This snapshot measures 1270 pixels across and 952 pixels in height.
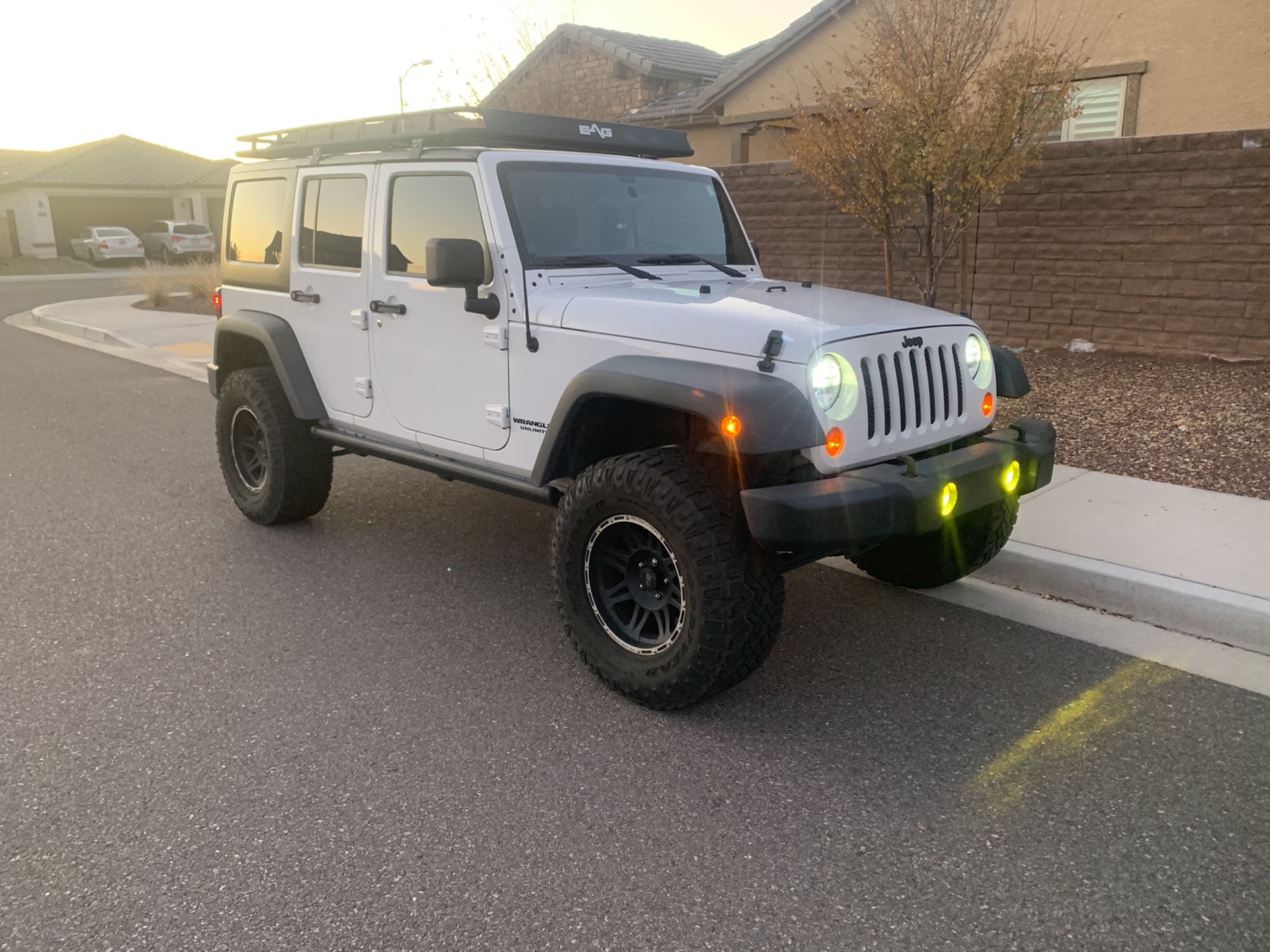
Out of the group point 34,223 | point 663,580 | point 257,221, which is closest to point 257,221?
point 257,221

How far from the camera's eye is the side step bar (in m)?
4.18

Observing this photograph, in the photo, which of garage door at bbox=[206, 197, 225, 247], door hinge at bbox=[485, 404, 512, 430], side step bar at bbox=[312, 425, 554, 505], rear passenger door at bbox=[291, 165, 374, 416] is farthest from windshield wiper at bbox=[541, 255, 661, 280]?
garage door at bbox=[206, 197, 225, 247]

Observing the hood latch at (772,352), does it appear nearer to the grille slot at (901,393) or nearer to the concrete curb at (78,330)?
the grille slot at (901,393)

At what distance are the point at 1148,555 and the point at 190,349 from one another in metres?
12.1

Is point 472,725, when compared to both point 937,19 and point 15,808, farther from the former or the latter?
point 937,19

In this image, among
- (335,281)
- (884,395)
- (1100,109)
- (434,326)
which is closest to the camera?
(884,395)

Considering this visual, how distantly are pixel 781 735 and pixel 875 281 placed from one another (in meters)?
8.88

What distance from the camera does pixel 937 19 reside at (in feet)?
28.5

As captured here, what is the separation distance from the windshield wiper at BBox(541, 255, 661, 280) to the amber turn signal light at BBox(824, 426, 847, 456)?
1.36 meters

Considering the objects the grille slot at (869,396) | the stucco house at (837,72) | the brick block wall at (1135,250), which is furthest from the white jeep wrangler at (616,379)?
the stucco house at (837,72)

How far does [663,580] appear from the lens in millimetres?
3680

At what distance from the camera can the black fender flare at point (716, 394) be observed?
318cm

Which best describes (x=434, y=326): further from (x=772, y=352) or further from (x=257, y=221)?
(x=257, y=221)

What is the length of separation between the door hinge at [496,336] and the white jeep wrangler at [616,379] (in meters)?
0.01
